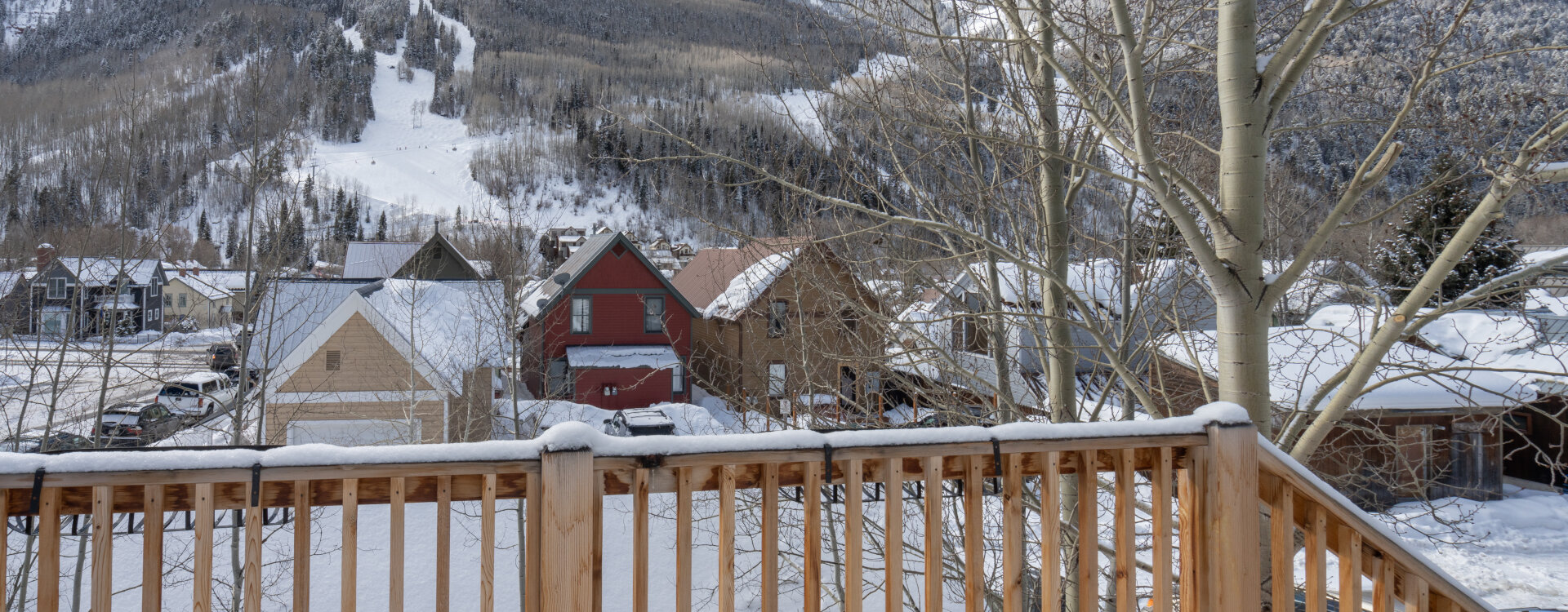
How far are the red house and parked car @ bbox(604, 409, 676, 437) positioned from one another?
510cm

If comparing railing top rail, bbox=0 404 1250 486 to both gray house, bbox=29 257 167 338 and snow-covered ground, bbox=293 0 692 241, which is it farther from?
snow-covered ground, bbox=293 0 692 241

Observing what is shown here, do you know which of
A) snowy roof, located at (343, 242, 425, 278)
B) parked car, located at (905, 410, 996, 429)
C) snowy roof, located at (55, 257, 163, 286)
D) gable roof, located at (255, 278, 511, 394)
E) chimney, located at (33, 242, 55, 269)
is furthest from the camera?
snowy roof, located at (343, 242, 425, 278)

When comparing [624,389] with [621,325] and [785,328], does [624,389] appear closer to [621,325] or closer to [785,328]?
[621,325]

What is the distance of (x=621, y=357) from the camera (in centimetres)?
2019

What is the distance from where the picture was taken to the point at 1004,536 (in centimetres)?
210

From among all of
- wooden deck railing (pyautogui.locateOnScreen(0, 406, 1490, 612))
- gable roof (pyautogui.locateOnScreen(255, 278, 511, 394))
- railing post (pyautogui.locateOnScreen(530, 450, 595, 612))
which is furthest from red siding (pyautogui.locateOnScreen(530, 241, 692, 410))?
railing post (pyautogui.locateOnScreen(530, 450, 595, 612))

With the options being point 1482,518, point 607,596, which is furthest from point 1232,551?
point 1482,518

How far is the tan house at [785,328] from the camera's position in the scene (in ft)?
20.3

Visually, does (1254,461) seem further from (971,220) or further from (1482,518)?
(1482,518)

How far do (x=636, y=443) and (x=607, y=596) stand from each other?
647cm

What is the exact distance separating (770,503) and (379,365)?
14087mm

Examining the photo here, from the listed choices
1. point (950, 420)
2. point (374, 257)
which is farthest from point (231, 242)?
point (950, 420)

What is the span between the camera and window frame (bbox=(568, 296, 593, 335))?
68.2 feet

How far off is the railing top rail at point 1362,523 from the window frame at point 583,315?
776 inches
